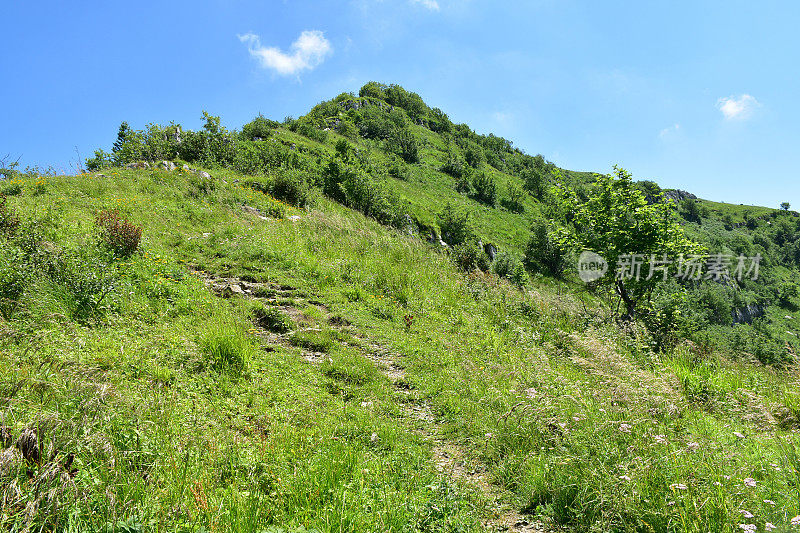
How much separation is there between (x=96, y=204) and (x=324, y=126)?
136 ft


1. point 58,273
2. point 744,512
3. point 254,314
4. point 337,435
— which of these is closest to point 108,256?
point 58,273

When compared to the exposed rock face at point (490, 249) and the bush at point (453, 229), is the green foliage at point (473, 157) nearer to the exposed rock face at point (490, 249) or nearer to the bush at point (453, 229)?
the exposed rock face at point (490, 249)

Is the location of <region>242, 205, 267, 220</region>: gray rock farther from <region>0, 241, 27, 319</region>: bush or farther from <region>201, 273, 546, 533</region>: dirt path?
<region>0, 241, 27, 319</region>: bush

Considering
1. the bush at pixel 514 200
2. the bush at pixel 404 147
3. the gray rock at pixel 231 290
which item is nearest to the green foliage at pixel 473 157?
the bush at pixel 514 200

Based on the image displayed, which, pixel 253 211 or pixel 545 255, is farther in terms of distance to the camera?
pixel 545 255

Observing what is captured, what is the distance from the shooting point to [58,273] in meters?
5.87

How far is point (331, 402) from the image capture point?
4.82 m

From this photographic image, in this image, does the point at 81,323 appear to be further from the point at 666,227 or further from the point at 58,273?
the point at 666,227

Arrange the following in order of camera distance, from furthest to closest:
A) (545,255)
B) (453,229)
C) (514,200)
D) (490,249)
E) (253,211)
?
1. (514,200)
2. (545,255)
3. (490,249)
4. (453,229)
5. (253,211)

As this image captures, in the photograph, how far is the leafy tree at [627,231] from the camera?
10562mm

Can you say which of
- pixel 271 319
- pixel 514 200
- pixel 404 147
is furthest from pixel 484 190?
pixel 271 319

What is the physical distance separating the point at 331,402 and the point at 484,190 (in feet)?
136

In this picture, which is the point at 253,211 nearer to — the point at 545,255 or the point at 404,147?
the point at 545,255

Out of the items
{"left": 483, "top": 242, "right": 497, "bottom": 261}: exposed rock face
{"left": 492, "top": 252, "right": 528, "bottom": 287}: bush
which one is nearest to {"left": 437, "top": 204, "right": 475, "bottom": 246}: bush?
{"left": 483, "top": 242, "right": 497, "bottom": 261}: exposed rock face
